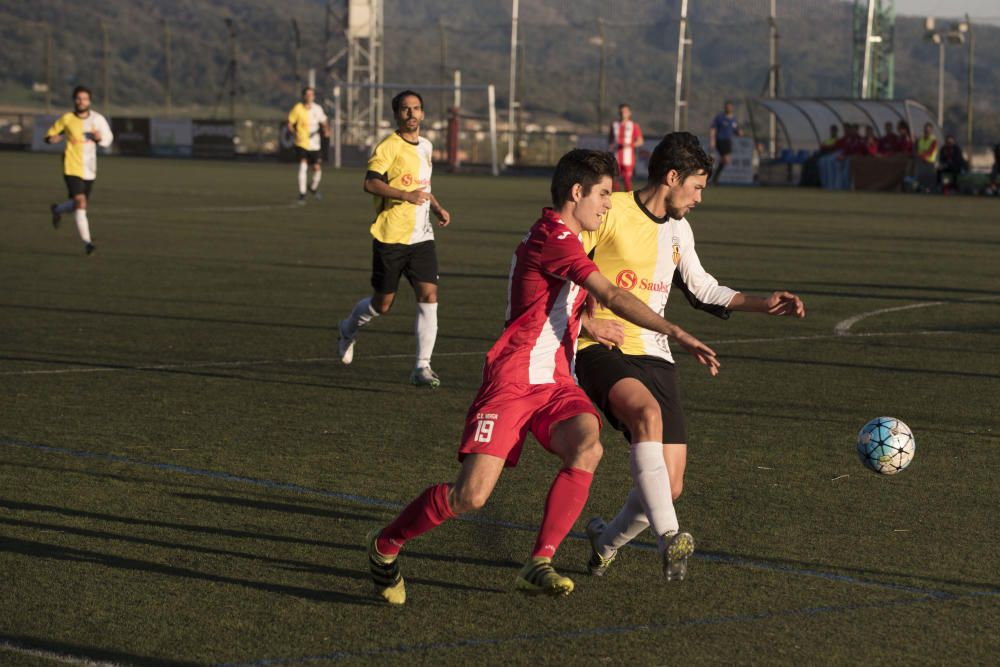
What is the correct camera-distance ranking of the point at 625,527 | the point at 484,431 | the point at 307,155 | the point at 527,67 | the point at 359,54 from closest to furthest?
1. the point at 484,431
2. the point at 625,527
3. the point at 307,155
4. the point at 359,54
5. the point at 527,67

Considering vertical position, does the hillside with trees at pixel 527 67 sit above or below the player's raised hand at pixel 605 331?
above

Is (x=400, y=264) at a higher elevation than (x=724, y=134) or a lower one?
lower

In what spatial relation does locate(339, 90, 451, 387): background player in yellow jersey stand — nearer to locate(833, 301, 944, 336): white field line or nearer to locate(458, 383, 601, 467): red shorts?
locate(833, 301, 944, 336): white field line

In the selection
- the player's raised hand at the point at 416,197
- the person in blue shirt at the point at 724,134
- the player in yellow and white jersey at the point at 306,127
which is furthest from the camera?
the person in blue shirt at the point at 724,134

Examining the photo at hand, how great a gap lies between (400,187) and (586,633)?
20.2ft

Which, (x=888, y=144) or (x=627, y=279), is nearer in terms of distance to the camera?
(x=627, y=279)

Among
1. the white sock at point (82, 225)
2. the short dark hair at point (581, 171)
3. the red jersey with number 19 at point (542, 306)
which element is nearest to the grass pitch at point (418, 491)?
the red jersey with number 19 at point (542, 306)

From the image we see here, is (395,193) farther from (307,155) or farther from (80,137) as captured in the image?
(307,155)

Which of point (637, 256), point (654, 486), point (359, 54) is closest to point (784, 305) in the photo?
point (637, 256)

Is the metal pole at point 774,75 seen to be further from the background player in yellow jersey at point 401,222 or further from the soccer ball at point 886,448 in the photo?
the soccer ball at point 886,448

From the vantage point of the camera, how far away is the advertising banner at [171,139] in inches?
2336

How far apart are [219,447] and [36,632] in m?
3.05

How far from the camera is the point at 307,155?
3262 cm

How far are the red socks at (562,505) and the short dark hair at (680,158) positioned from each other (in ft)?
4.42
